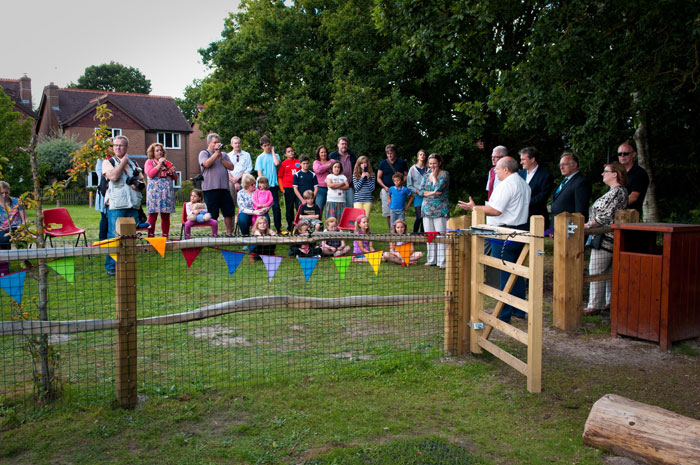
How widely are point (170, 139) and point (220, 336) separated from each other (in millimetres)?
51812

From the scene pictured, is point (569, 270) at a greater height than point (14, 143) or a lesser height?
lesser

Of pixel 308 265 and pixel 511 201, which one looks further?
pixel 511 201

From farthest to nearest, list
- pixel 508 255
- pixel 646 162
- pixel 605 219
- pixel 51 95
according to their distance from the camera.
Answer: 1. pixel 51 95
2. pixel 646 162
3. pixel 605 219
4. pixel 508 255

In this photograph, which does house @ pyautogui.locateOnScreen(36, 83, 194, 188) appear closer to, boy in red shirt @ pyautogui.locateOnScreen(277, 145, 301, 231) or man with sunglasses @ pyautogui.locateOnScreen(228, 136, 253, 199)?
boy in red shirt @ pyautogui.locateOnScreen(277, 145, 301, 231)

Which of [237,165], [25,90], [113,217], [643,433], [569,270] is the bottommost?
[643,433]

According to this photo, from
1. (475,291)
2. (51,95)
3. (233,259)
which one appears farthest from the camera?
(51,95)

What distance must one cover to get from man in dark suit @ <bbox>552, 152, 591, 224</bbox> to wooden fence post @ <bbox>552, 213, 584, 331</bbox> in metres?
0.84

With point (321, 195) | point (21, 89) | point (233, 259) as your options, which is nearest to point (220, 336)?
point (233, 259)

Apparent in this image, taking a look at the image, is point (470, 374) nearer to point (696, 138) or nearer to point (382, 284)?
point (382, 284)

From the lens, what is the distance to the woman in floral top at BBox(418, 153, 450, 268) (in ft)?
35.1

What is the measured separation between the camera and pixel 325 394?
4891 mm

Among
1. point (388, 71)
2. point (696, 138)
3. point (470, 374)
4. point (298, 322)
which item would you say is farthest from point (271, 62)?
point (470, 374)

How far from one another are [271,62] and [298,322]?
18891mm

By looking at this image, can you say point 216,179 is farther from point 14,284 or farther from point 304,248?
point 14,284
